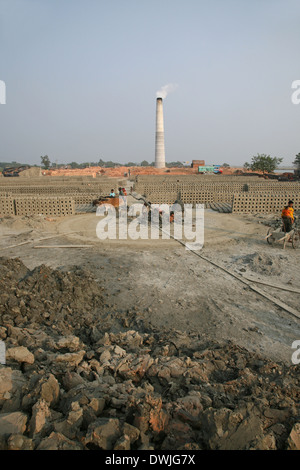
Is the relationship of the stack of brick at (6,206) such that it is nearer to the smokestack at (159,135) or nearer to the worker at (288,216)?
the worker at (288,216)

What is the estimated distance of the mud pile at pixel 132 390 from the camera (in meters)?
1.94

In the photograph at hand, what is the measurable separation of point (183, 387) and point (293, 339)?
6.94 ft

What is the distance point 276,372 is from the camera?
2873 millimetres

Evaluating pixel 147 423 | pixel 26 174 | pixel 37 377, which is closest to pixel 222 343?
pixel 147 423

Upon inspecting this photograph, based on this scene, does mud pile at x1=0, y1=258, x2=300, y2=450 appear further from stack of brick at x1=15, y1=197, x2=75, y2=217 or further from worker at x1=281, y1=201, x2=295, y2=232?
stack of brick at x1=15, y1=197, x2=75, y2=217

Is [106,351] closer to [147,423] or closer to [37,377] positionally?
[37,377]

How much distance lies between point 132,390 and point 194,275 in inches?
152

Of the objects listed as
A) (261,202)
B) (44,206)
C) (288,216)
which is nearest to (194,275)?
(288,216)

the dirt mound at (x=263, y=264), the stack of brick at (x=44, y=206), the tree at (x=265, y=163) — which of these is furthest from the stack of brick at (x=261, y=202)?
the tree at (x=265, y=163)

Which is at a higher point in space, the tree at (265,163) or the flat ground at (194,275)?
the tree at (265,163)

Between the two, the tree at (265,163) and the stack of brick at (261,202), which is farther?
the tree at (265,163)

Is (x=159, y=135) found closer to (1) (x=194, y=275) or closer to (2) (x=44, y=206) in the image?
(2) (x=44, y=206)

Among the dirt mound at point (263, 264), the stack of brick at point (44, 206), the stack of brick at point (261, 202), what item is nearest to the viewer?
the dirt mound at point (263, 264)

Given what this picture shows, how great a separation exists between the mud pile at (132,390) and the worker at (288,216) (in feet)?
18.0
